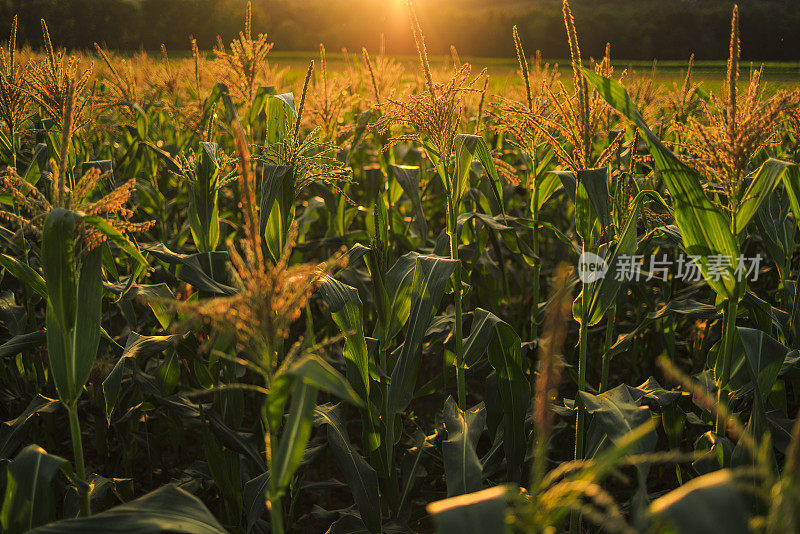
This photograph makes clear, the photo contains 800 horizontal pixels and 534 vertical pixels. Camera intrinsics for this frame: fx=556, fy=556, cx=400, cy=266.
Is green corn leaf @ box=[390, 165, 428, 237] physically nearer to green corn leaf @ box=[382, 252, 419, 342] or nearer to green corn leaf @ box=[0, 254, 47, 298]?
green corn leaf @ box=[382, 252, 419, 342]

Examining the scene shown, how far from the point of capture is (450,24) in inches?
1828

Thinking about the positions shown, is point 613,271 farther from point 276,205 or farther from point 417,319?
point 276,205

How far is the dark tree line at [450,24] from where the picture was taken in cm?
3267

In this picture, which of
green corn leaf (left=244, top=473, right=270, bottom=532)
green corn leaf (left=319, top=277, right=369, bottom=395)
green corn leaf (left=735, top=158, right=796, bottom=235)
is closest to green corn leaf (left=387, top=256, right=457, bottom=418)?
green corn leaf (left=319, top=277, right=369, bottom=395)

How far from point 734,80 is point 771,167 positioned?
0.36 metres

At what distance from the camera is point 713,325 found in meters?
3.21

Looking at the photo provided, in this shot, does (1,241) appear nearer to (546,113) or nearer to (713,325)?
(546,113)

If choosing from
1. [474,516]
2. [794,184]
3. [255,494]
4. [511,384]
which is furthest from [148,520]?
[794,184]

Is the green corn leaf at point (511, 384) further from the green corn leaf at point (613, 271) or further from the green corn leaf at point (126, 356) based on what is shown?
the green corn leaf at point (126, 356)

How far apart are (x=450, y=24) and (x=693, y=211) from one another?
4904cm

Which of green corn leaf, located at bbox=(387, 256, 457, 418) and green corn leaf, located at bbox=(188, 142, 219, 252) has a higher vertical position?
green corn leaf, located at bbox=(188, 142, 219, 252)

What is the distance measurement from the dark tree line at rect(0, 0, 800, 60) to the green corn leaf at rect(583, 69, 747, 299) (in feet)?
101

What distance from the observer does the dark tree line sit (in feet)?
107

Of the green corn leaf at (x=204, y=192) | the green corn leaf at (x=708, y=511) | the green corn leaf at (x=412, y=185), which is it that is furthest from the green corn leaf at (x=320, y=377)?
Result: the green corn leaf at (x=412, y=185)
